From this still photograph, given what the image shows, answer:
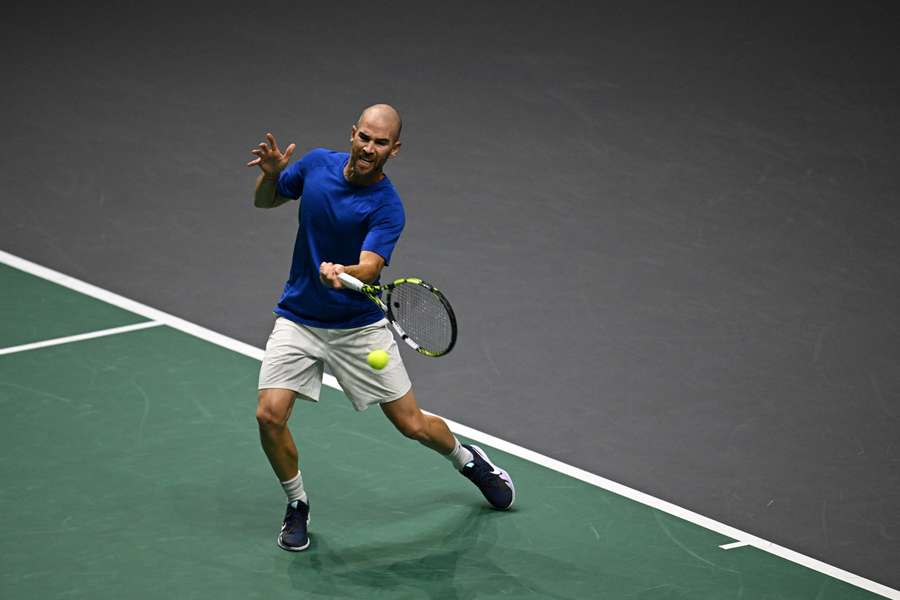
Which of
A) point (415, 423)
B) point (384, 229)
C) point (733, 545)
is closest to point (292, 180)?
point (384, 229)

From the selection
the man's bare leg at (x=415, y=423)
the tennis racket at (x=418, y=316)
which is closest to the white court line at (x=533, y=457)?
the man's bare leg at (x=415, y=423)

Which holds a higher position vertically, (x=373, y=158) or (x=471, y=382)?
(x=373, y=158)

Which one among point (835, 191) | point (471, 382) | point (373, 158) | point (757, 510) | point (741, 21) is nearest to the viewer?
Result: point (373, 158)

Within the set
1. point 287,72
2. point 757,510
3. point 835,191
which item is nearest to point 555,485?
point 757,510

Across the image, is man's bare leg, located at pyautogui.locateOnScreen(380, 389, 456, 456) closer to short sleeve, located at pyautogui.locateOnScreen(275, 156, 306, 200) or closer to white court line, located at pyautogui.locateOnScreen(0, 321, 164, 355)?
short sleeve, located at pyautogui.locateOnScreen(275, 156, 306, 200)

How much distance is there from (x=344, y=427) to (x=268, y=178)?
1.78 m

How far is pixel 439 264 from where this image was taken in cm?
995

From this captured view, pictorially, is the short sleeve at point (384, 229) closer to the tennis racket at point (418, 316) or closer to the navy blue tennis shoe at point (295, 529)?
the tennis racket at point (418, 316)

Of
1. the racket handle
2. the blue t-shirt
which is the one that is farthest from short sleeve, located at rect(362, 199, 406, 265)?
the racket handle

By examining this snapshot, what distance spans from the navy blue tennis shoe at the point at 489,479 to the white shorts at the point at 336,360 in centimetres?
61

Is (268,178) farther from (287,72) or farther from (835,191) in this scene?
(287,72)

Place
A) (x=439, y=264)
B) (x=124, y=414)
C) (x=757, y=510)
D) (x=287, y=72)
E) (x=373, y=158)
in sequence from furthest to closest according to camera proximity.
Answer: (x=287, y=72)
(x=439, y=264)
(x=124, y=414)
(x=757, y=510)
(x=373, y=158)

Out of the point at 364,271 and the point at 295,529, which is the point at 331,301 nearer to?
the point at 364,271

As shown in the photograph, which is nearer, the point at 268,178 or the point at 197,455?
the point at 268,178
